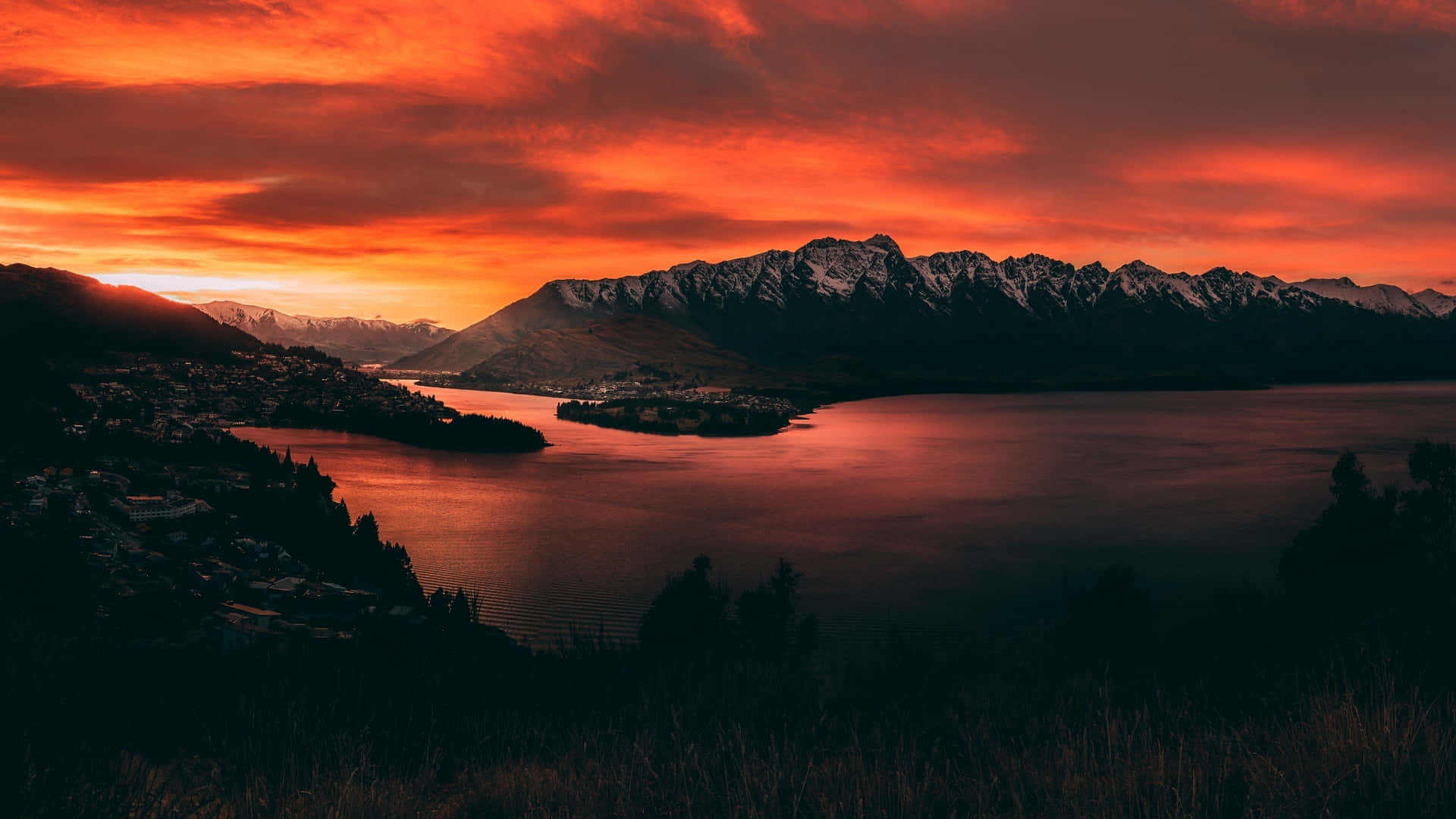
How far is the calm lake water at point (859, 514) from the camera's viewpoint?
53312 millimetres

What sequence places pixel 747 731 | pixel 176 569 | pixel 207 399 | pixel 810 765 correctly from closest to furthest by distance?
1. pixel 810 765
2. pixel 747 731
3. pixel 176 569
4. pixel 207 399

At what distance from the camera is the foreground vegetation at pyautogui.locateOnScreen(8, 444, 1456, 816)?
5.64 m

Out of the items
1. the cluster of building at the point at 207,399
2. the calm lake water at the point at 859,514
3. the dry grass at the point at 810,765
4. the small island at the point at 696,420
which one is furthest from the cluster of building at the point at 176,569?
the small island at the point at 696,420

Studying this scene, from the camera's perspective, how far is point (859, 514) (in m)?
80.2

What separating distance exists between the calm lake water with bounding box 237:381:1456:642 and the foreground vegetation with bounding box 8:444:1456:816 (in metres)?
8.87

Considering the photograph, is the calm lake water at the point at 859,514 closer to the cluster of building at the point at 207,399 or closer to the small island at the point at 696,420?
the small island at the point at 696,420

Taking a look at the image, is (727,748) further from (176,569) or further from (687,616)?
(176,569)

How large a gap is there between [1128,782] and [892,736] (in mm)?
2573

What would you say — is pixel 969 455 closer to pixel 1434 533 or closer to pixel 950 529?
pixel 950 529

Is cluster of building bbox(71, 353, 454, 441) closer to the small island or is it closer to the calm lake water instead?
the calm lake water

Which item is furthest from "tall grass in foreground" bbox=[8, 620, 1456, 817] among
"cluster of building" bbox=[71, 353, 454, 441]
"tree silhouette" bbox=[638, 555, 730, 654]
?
"cluster of building" bbox=[71, 353, 454, 441]

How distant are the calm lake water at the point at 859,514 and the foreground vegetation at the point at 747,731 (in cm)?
887

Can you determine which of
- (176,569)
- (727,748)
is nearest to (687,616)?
(727,748)

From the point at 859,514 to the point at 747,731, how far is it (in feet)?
242
